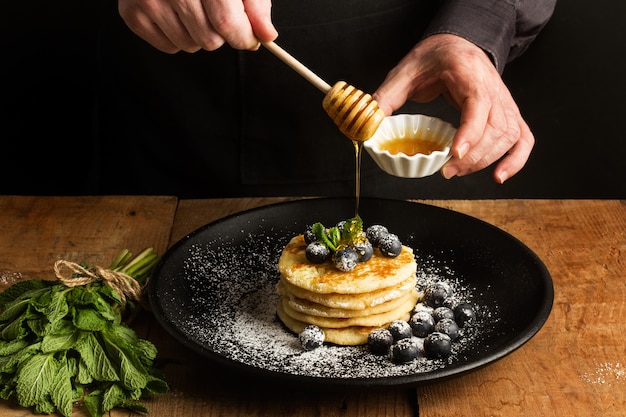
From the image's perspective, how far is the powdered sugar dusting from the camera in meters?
1.49

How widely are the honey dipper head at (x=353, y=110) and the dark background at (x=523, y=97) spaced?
1.20 m

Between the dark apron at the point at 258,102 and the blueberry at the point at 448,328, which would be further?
the dark apron at the point at 258,102

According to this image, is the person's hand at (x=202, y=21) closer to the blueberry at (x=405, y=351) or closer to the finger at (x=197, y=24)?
the finger at (x=197, y=24)

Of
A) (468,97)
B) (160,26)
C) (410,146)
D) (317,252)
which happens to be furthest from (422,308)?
(160,26)

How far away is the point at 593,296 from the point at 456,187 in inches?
42.7

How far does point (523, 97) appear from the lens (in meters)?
2.80

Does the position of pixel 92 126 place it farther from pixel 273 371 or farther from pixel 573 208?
pixel 273 371

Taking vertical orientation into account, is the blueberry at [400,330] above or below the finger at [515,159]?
below

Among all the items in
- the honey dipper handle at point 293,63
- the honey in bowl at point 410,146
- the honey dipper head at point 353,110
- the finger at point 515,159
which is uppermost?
the honey dipper handle at point 293,63

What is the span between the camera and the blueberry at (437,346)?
1488 millimetres

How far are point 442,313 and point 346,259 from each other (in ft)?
0.69

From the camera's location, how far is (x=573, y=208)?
2.18 meters

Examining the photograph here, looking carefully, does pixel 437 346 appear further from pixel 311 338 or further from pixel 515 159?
pixel 515 159

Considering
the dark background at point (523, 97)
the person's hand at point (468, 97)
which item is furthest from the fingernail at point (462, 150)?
the dark background at point (523, 97)
